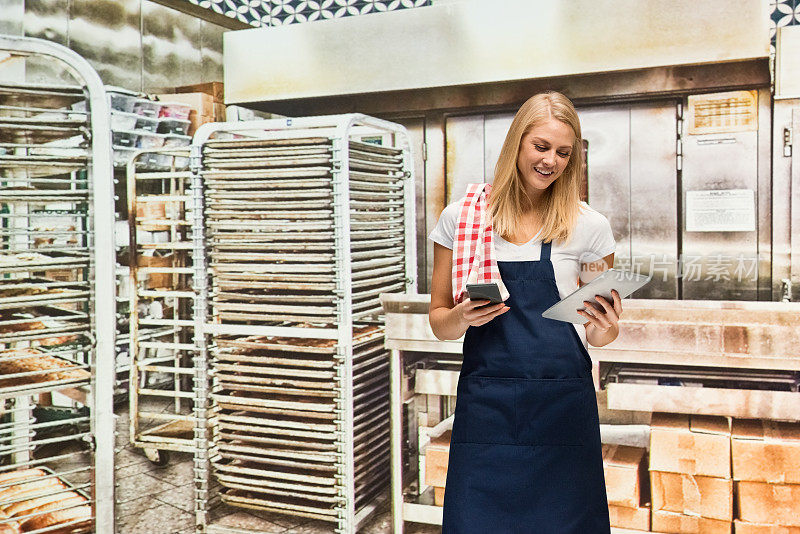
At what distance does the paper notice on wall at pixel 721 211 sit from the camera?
10.6 ft

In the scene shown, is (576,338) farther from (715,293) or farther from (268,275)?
(715,293)

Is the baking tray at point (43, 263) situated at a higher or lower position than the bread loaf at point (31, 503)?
higher

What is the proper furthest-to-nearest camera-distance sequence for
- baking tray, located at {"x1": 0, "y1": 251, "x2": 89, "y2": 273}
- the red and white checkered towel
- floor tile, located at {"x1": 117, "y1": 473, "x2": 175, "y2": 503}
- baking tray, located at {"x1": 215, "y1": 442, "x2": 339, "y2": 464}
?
floor tile, located at {"x1": 117, "y1": 473, "x2": 175, "y2": 503} → baking tray, located at {"x1": 215, "y1": 442, "x2": 339, "y2": 464} → baking tray, located at {"x1": 0, "y1": 251, "x2": 89, "y2": 273} → the red and white checkered towel

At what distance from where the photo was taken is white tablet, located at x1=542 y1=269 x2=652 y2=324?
1452 millimetres

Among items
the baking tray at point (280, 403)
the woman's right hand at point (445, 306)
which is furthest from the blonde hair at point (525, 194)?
the baking tray at point (280, 403)

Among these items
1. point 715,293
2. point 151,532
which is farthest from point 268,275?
point 715,293

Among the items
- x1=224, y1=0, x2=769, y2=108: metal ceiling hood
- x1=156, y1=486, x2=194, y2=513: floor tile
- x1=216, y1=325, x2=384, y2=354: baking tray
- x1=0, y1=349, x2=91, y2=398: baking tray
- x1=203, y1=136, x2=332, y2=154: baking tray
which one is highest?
x1=224, y1=0, x2=769, y2=108: metal ceiling hood

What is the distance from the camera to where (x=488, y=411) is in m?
1.71

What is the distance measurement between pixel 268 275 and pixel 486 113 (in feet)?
4.59

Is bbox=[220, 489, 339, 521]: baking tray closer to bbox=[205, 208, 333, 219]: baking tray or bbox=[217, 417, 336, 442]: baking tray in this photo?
bbox=[217, 417, 336, 442]: baking tray

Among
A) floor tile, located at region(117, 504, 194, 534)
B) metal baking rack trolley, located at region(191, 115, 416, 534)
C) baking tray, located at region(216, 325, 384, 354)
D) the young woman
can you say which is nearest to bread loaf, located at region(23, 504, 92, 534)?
floor tile, located at region(117, 504, 194, 534)

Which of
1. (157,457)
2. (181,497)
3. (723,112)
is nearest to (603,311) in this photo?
(723,112)

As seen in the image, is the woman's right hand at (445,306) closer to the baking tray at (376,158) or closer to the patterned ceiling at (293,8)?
the baking tray at (376,158)

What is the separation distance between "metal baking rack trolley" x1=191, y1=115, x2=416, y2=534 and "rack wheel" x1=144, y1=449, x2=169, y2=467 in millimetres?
772
